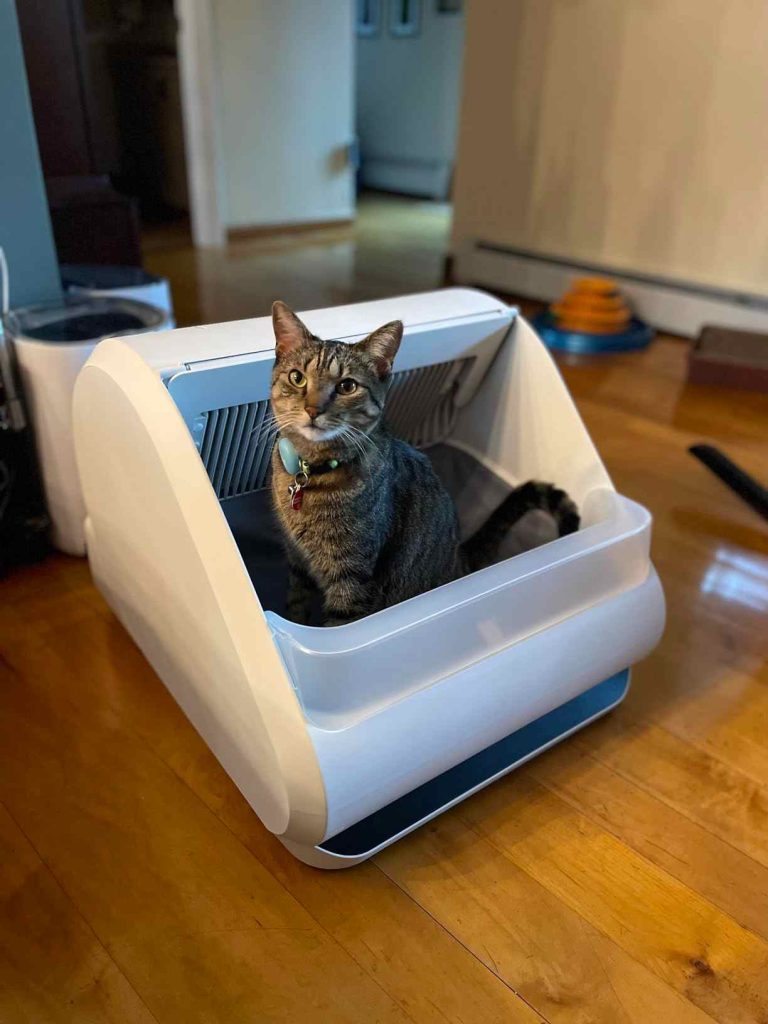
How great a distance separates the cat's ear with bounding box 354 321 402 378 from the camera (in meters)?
Answer: 0.80

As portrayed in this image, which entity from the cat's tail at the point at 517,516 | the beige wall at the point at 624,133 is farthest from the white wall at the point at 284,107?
the cat's tail at the point at 517,516

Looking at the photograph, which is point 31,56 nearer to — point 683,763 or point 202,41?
point 202,41

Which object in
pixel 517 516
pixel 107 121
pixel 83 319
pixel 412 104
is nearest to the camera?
pixel 517 516

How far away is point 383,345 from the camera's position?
0.81 m

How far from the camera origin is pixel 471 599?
2.64 feet

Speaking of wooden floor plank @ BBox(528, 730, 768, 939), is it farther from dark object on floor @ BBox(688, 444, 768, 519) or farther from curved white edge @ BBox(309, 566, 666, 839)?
dark object on floor @ BBox(688, 444, 768, 519)

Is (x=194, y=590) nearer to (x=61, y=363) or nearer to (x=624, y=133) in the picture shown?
(x=61, y=363)

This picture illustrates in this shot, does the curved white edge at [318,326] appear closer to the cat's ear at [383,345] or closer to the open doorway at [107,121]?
the cat's ear at [383,345]

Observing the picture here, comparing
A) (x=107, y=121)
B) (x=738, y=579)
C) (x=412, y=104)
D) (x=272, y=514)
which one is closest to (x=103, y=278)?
(x=272, y=514)

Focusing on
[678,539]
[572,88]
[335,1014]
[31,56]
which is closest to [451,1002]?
[335,1014]

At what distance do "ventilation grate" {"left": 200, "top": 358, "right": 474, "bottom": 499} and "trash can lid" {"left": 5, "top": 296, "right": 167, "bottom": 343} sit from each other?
41 centimetres

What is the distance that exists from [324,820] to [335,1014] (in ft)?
0.56

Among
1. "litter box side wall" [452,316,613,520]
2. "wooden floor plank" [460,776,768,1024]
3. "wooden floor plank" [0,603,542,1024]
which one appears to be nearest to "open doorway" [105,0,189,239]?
"litter box side wall" [452,316,613,520]

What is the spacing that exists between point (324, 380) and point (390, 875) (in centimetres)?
54
